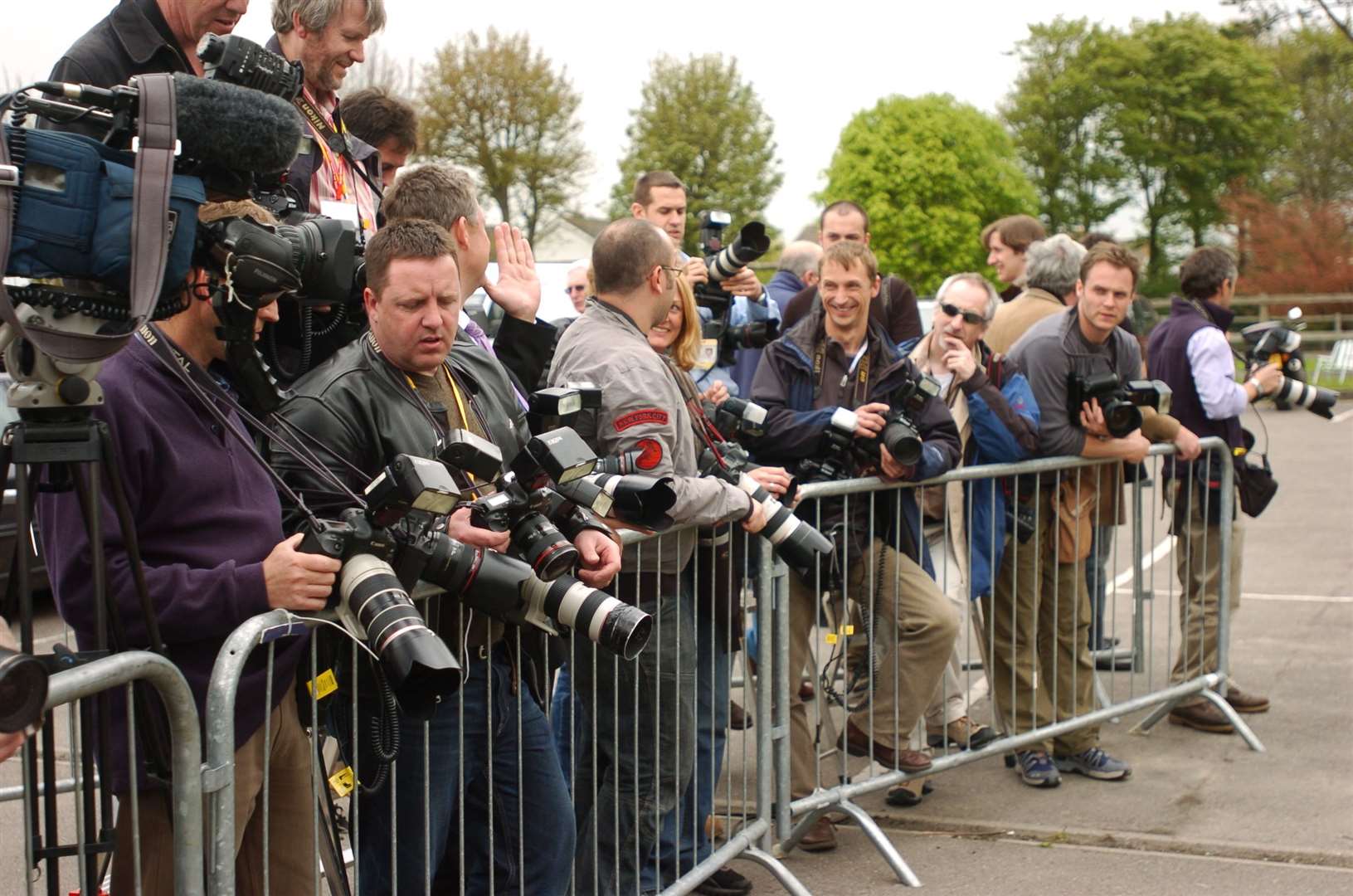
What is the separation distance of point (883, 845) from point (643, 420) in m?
1.80

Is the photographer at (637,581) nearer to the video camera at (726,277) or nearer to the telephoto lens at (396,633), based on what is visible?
the telephoto lens at (396,633)

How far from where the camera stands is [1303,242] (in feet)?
150

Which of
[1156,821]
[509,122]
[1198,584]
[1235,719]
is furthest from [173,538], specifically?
[509,122]

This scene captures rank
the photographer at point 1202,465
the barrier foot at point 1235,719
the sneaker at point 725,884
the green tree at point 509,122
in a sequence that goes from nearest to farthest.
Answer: the sneaker at point 725,884 → the barrier foot at point 1235,719 → the photographer at point 1202,465 → the green tree at point 509,122

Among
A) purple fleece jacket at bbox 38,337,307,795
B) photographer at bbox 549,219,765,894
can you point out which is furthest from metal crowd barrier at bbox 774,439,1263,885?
purple fleece jacket at bbox 38,337,307,795

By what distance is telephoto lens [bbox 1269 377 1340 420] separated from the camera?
23.4 ft

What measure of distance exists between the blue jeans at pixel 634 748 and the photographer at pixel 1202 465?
10.8ft

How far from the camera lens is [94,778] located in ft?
8.29

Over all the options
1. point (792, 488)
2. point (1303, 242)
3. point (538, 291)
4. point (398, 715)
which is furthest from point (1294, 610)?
point (1303, 242)

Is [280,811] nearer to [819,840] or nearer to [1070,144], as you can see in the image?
[819,840]

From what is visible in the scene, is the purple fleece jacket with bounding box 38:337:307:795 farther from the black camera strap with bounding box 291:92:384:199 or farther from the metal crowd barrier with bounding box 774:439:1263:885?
the metal crowd barrier with bounding box 774:439:1263:885

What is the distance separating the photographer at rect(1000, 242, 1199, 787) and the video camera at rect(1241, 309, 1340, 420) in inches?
49.8

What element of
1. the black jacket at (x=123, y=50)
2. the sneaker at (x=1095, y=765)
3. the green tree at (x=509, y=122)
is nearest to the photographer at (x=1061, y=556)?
the sneaker at (x=1095, y=765)

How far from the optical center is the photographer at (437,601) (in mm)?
3281
